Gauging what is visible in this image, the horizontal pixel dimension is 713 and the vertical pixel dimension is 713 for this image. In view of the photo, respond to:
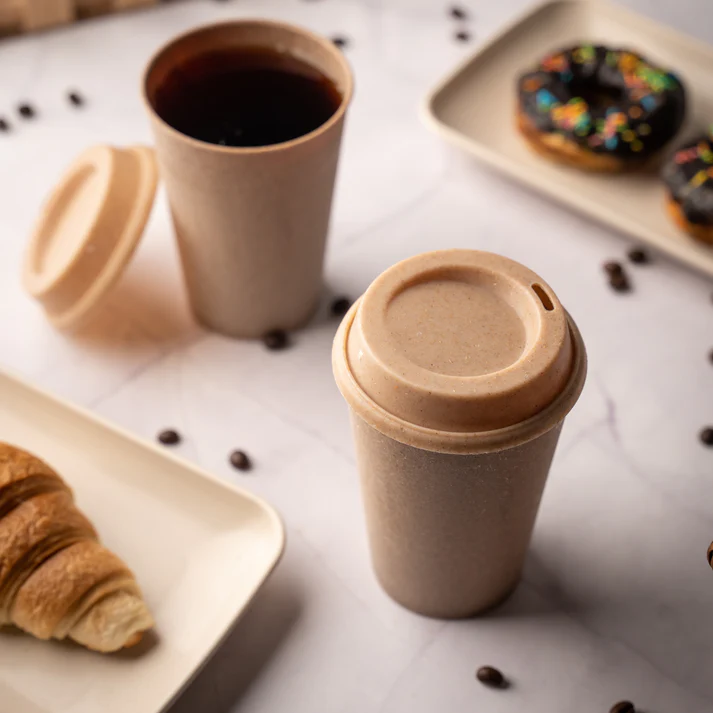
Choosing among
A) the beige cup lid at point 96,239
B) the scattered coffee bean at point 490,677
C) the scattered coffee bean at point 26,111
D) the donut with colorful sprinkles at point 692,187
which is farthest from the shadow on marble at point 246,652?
the scattered coffee bean at point 26,111

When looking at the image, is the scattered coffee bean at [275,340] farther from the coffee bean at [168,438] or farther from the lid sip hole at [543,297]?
the lid sip hole at [543,297]

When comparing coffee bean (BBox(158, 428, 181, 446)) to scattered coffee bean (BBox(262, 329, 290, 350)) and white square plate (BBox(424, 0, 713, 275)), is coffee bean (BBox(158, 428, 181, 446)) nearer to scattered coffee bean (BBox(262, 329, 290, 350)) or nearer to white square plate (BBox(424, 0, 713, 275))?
scattered coffee bean (BBox(262, 329, 290, 350))

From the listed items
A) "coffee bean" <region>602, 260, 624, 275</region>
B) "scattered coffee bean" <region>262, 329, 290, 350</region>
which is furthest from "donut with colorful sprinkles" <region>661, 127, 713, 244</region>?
"scattered coffee bean" <region>262, 329, 290, 350</region>

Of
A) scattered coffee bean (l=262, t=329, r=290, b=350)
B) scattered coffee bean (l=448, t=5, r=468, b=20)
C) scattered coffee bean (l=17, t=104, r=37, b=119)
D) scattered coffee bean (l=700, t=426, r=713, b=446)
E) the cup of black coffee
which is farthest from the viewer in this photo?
scattered coffee bean (l=448, t=5, r=468, b=20)

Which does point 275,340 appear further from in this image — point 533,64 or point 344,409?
point 533,64

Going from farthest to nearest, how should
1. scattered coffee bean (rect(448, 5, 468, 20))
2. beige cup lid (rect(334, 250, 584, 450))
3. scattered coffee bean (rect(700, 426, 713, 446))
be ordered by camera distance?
scattered coffee bean (rect(448, 5, 468, 20))
scattered coffee bean (rect(700, 426, 713, 446))
beige cup lid (rect(334, 250, 584, 450))

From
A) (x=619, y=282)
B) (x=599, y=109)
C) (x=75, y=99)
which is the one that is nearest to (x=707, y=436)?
(x=619, y=282)
